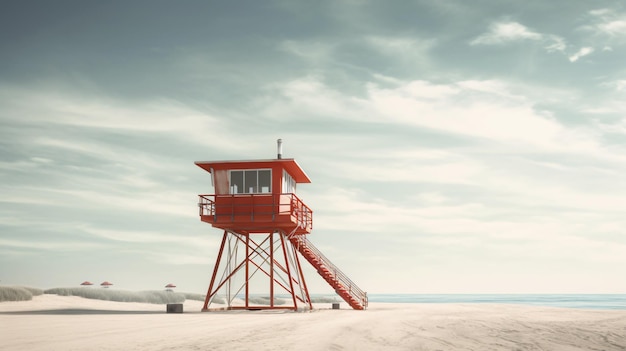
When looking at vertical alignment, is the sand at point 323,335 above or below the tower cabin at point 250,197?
below

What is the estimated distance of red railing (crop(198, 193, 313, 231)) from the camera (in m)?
38.4

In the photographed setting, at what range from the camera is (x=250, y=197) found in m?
38.7

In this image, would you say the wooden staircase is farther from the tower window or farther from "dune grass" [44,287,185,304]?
"dune grass" [44,287,185,304]

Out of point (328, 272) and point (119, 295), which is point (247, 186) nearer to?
point (328, 272)

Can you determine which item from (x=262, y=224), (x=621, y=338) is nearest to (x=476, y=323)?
(x=621, y=338)

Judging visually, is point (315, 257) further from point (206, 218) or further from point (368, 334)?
point (368, 334)

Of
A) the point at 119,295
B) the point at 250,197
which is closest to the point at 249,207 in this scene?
the point at 250,197

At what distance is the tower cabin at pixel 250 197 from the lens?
38.5 meters

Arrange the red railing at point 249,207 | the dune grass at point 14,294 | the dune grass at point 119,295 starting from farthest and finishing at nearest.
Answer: the dune grass at point 119,295
the dune grass at point 14,294
the red railing at point 249,207

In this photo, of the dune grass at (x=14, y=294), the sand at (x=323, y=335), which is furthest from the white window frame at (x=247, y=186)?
the dune grass at (x=14, y=294)

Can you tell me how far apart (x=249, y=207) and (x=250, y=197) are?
60 cm

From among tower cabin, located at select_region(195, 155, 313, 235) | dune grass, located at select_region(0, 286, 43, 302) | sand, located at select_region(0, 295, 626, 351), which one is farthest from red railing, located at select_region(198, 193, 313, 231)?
dune grass, located at select_region(0, 286, 43, 302)

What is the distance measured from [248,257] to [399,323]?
1685 cm

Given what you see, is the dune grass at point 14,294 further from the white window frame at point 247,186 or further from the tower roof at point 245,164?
the white window frame at point 247,186
